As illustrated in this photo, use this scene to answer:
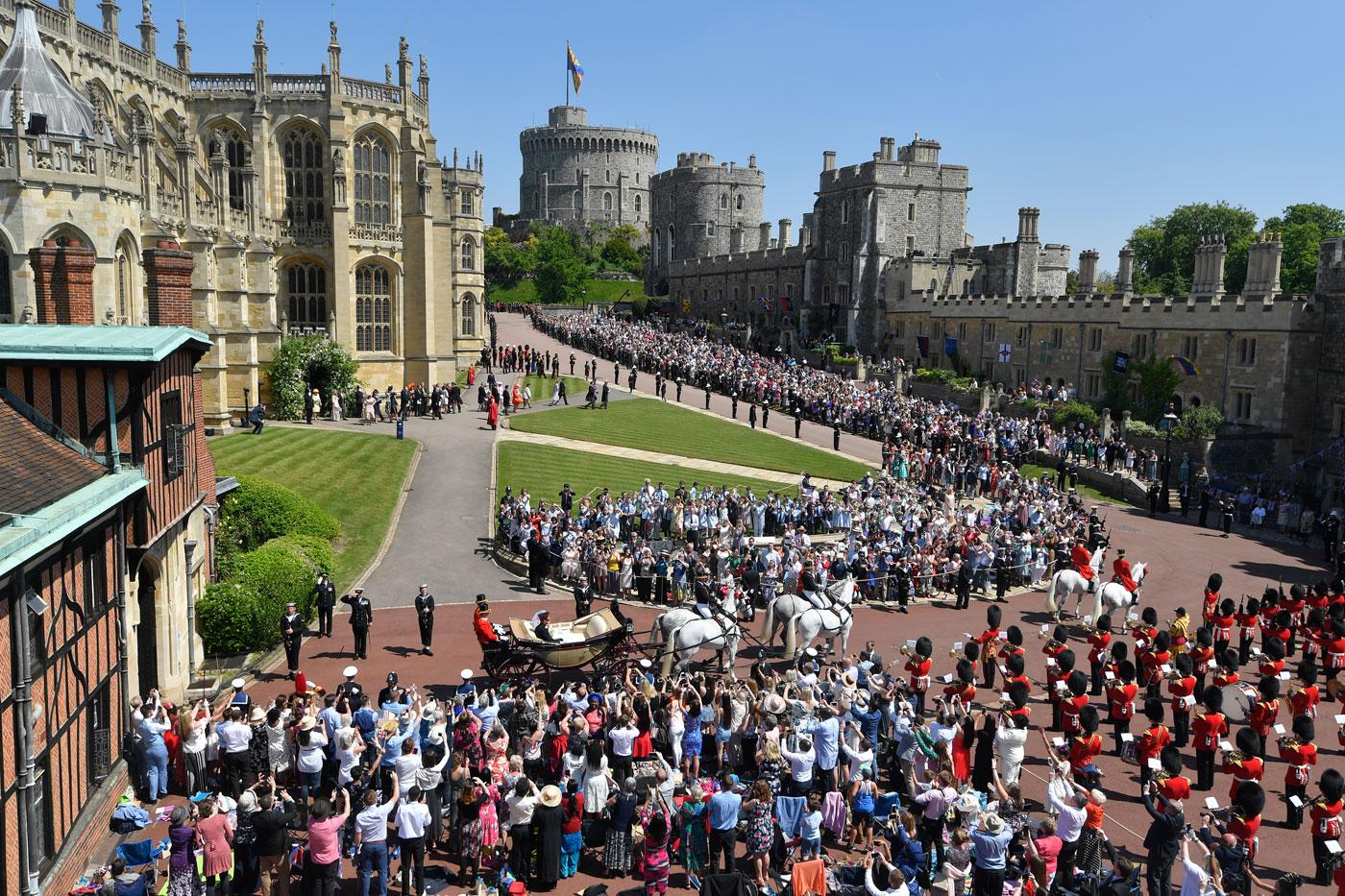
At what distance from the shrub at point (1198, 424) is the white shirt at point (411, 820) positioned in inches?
1509

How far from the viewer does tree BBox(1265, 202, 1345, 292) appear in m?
70.6

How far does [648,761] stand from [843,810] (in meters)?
2.51

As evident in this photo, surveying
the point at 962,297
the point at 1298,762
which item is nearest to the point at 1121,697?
the point at 1298,762

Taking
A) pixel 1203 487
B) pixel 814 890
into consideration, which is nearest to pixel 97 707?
pixel 814 890

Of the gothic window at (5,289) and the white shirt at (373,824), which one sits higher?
the gothic window at (5,289)

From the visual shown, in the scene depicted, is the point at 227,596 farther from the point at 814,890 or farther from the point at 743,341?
the point at 743,341

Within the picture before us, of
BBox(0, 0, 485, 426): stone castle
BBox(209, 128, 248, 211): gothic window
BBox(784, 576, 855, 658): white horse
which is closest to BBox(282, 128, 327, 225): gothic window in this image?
BBox(0, 0, 485, 426): stone castle

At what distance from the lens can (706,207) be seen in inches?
4190

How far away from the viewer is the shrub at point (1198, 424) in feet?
136

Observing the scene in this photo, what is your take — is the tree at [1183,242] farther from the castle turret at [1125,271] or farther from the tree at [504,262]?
the tree at [504,262]

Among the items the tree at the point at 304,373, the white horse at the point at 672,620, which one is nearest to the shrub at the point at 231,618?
the white horse at the point at 672,620

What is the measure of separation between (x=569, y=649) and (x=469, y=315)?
2000 inches

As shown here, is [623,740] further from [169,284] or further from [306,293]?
[306,293]

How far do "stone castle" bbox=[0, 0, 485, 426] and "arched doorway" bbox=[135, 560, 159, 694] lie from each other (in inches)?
684
